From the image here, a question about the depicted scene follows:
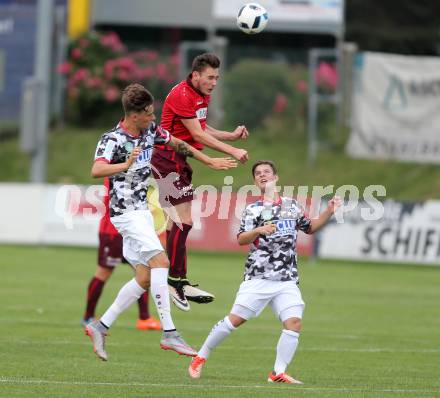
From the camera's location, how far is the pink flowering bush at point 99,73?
37.5m

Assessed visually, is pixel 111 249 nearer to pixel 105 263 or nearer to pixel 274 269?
pixel 105 263

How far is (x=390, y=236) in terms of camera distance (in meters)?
27.9

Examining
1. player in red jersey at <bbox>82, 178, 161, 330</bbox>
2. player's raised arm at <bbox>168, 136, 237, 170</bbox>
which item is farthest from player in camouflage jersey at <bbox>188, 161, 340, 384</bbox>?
player in red jersey at <bbox>82, 178, 161, 330</bbox>

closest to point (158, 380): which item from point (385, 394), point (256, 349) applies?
point (385, 394)

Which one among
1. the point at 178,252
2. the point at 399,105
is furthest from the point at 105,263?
the point at 399,105

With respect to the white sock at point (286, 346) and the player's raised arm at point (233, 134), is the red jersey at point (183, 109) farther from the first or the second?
the white sock at point (286, 346)

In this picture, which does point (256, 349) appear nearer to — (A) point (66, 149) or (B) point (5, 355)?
(B) point (5, 355)

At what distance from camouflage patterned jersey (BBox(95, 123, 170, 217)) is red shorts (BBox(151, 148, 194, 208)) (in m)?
0.70

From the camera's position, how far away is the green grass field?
1117 centimetres

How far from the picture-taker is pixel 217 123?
3438cm

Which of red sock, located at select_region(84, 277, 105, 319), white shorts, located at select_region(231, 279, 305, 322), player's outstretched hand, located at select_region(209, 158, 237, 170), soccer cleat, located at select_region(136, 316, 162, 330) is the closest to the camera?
white shorts, located at select_region(231, 279, 305, 322)

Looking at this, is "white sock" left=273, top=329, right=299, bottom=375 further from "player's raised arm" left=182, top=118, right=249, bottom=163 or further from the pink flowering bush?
the pink flowering bush

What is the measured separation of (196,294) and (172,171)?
1.34 m

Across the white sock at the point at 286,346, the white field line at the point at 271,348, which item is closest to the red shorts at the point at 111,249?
the white field line at the point at 271,348
